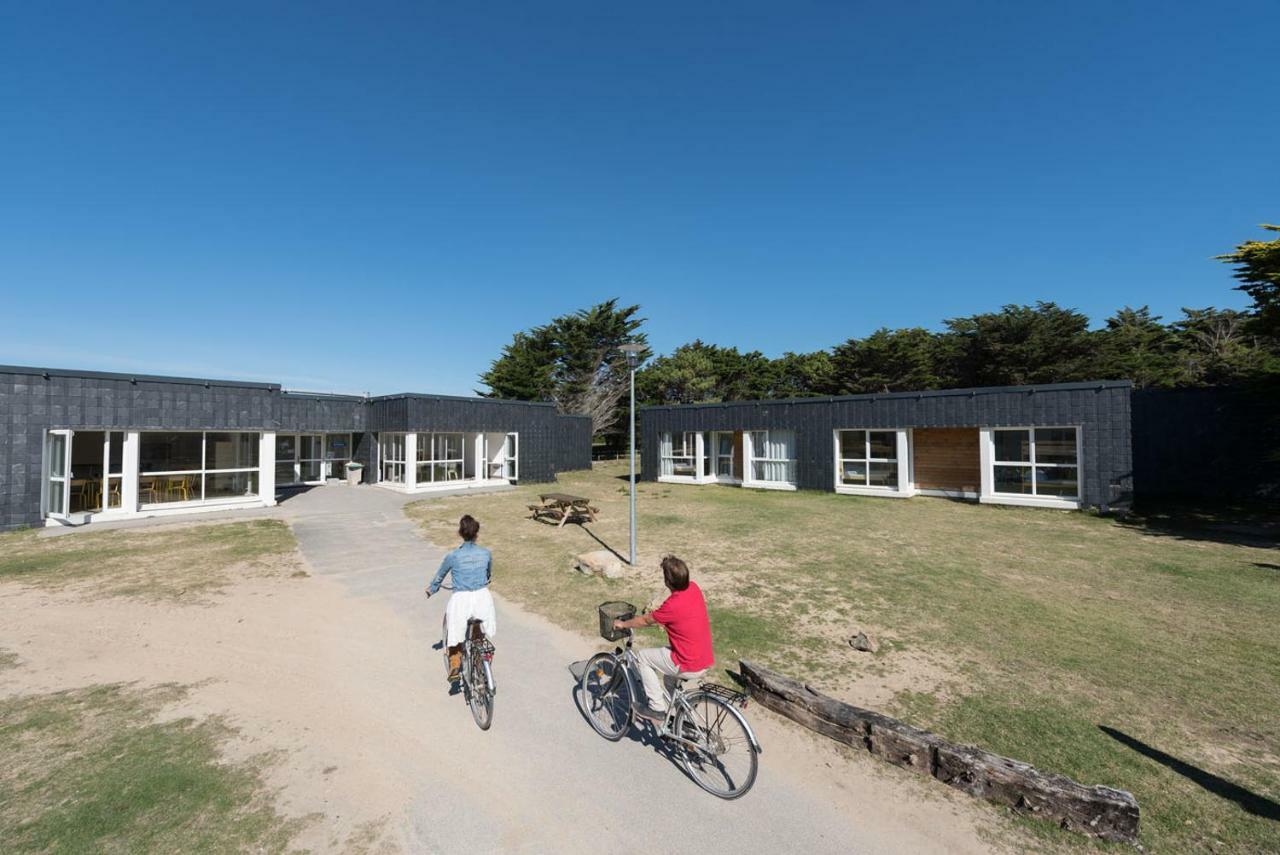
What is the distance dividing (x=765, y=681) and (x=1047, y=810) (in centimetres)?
218

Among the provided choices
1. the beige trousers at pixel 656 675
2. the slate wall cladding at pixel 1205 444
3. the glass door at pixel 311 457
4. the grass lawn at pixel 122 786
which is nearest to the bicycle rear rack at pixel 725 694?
the beige trousers at pixel 656 675

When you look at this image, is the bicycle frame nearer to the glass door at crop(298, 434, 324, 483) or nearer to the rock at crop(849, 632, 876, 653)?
the rock at crop(849, 632, 876, 653)

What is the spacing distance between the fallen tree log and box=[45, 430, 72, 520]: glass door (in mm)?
19853

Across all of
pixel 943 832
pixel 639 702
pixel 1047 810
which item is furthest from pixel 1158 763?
pixel 639 702

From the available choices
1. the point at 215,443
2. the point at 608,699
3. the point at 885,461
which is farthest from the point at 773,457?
the point at 215,443

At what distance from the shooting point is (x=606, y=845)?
10.8 feet

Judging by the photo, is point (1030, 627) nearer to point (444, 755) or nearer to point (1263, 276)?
point (444, 755)

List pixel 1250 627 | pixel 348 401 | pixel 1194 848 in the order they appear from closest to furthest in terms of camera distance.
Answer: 1. pixel 1194 848
2. pixel 1250 627
3. pixel 348 401

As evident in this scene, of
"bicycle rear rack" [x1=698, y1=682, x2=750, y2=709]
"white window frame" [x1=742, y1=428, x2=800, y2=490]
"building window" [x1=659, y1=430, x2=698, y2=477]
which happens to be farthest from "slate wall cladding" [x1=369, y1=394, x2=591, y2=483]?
"bicycle rear rack" [x1=698, y1=682, x2=750, y2=709]

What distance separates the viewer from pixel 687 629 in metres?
3.90

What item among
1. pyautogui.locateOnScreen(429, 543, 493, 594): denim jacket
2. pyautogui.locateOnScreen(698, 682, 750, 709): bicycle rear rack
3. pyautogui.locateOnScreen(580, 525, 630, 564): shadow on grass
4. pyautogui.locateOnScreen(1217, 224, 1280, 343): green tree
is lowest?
pyautogui.locateOnScreen(580, 525, 630, 564): shadow on grass

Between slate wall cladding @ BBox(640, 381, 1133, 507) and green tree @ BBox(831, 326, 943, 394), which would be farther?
green tree @ BBox(831, 326, 943, 394)

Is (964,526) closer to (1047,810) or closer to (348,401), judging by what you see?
(1047,810)

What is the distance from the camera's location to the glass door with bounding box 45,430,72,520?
14352 mm
